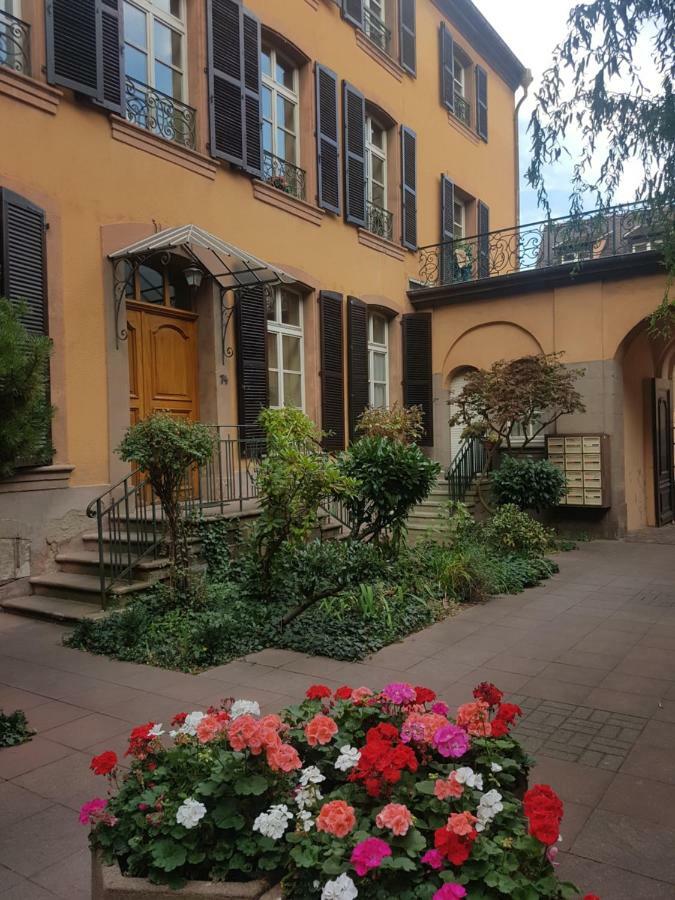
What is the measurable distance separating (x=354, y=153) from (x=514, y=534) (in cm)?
701

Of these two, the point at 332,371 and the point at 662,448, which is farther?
the point at 662,448

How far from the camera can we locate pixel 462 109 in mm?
15867

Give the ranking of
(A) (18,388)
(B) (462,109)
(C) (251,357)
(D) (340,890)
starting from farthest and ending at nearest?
(B) (462,109) < (C) (251,357) < (A) (18,388) < (D) (340,890)

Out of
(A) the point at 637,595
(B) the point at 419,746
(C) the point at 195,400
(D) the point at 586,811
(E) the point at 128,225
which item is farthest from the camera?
(C) the point at 195,400

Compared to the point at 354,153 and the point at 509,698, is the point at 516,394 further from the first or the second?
the point at 509,698

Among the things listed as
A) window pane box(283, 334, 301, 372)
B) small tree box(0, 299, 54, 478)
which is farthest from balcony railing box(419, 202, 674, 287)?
small tree box(0, 299, 54, 478)

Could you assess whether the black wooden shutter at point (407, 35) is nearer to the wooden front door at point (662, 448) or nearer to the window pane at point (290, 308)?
the window pane at point (290, 308)

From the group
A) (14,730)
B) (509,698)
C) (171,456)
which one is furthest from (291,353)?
(14,730)

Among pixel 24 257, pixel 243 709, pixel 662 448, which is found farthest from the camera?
pixel 662 448

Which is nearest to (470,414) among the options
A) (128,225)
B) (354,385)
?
(354,385)

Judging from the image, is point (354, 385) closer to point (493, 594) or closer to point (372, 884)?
point (493, 594)

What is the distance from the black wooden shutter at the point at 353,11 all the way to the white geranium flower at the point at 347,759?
1259cm

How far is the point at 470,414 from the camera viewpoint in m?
11.6

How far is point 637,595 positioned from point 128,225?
705cm
